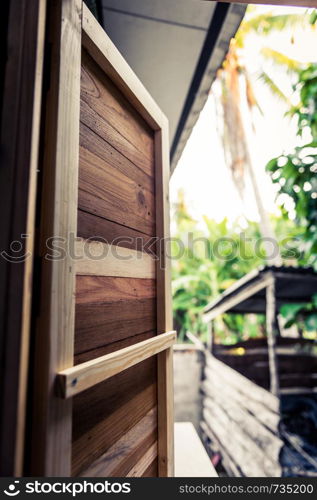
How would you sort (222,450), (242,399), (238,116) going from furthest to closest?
(238,116) → (222,450) → (242,399)

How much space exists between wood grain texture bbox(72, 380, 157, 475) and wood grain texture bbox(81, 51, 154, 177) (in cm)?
100

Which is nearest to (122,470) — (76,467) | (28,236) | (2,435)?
(76,467)

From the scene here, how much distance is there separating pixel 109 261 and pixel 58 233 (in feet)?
1.20

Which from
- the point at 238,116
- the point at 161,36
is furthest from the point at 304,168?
the point at 238,116

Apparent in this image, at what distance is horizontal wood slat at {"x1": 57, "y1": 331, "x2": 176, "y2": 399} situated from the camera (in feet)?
2.79

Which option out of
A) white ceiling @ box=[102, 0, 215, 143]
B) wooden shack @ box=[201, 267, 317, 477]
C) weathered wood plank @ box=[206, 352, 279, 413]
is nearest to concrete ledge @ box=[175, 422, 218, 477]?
weathered wood plank @ box=[206, 352, 279, 413]

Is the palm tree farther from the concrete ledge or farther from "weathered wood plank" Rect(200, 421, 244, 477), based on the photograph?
the concrete ledge

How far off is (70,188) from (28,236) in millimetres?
220

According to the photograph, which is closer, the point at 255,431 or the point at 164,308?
the point at 164,308

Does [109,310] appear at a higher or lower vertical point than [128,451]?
higher

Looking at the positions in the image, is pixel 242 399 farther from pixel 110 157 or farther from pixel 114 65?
pixel 114 65

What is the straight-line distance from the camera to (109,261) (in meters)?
1.26

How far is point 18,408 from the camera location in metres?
0.77

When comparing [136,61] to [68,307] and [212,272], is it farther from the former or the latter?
[212,272]
